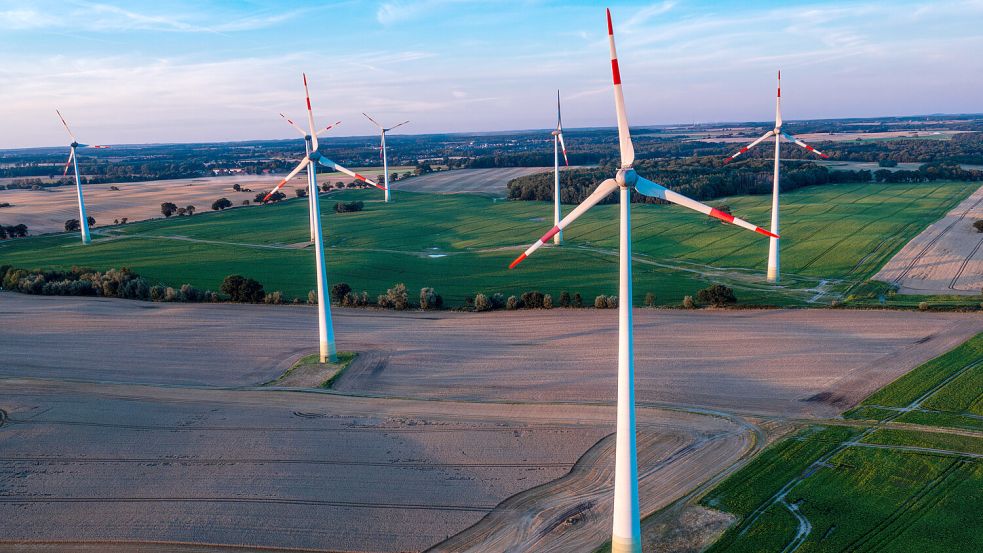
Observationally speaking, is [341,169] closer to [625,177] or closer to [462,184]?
[625,177]

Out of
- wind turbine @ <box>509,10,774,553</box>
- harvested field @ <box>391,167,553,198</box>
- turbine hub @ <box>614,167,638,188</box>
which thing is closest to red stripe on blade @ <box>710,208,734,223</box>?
wind turbine @ <box>509,10,774,553</box>

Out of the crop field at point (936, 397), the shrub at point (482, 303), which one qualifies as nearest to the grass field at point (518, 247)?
the shrub at point (482, 303)

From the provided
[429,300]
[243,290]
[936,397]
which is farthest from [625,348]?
[243,290]

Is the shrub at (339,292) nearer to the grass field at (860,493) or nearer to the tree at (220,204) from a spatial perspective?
the grass field at (860,493)

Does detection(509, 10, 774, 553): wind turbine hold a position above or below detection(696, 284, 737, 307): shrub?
above

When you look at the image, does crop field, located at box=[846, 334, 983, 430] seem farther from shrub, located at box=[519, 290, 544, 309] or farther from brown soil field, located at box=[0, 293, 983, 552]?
shrub, located at box=[519, 290, 544, 309]
